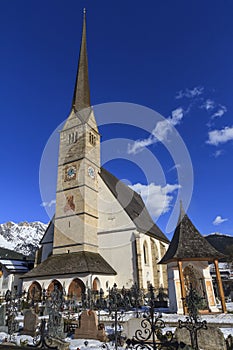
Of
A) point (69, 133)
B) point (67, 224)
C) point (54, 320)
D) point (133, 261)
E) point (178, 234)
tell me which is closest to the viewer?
point (54, 320)

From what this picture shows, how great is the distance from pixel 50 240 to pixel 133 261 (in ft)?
35.1

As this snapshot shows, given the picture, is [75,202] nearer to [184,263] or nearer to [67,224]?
[67,224]

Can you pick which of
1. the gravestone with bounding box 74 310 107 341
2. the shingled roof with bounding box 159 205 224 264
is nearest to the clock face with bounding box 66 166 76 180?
the shingled roof with bounding box 159 205 224 264

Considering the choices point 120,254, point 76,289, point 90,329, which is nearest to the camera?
point 90,329

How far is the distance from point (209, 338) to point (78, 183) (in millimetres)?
22637

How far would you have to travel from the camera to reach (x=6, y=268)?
102 feet

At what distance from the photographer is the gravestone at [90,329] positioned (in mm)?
10133

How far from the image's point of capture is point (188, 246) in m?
16.7

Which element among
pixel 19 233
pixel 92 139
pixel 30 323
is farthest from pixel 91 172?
pixel 19 233

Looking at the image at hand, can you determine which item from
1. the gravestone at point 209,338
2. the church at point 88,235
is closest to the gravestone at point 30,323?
the gravestone at point 209,338

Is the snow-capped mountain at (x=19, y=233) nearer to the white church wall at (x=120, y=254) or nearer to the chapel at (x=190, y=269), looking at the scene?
the white church wall at (x=120, y=254)

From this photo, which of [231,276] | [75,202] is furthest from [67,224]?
[231,276]

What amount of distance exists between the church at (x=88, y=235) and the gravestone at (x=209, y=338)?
14.7 meters

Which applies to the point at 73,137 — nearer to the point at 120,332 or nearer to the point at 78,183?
the point at 78,183
